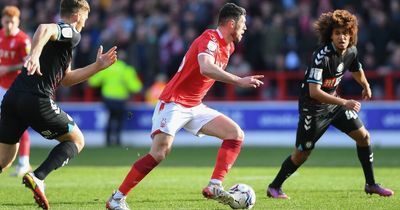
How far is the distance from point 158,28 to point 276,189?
13.7m

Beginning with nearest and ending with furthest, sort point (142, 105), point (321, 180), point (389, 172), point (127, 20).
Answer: point (321, 180)
point (389, 172)
point (142, 105)
point (127, 20)

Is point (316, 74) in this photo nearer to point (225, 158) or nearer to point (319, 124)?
point (319, 124)

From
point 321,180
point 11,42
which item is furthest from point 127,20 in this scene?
point 321,180

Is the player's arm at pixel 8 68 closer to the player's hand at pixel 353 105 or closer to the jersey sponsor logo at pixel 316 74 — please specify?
the jersey sponsor logo at pixel 316 74

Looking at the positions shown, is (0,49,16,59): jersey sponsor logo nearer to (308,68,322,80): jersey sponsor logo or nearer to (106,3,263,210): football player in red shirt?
(106,3,263,210): football player in red shirt

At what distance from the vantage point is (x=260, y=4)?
2338cm

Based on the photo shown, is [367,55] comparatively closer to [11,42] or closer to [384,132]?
[384,132]

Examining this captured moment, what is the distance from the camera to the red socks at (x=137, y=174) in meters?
9.32

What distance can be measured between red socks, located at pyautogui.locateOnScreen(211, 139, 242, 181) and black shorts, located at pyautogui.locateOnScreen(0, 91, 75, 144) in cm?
164

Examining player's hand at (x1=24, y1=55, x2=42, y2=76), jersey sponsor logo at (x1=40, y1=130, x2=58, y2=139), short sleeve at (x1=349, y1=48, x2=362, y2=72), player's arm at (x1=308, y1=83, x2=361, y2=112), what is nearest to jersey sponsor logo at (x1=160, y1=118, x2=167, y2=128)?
jersey sponsor logo at (x1=40, y1=130, x2=58, y2=139)

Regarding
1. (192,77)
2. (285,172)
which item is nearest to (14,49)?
(192,77)

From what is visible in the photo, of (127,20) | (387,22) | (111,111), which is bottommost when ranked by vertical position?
(111,111)

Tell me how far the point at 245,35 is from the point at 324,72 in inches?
470

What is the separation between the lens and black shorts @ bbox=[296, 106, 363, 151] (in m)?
10.8
